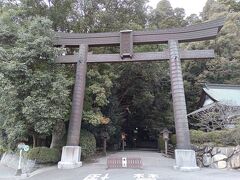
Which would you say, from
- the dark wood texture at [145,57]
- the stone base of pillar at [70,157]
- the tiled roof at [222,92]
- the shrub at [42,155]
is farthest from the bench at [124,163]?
the tiled roof at [222,92]

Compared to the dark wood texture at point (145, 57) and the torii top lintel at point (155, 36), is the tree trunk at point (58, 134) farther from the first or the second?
the torii top lintel at point (155, 36)

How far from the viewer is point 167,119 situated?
3033 centimetres

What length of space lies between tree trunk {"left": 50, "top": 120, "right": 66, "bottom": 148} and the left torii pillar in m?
1.38

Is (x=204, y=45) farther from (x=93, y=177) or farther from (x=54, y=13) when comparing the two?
(x=93, y=177)

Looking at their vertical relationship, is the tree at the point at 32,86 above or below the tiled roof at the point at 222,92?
below

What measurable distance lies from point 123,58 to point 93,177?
24.5ft

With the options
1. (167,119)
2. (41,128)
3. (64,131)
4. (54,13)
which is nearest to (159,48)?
(167,119)

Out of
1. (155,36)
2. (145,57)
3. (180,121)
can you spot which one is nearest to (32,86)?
(145,57)

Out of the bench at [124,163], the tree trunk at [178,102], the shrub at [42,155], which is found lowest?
the bench at [124,163]

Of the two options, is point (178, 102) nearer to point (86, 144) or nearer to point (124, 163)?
point (124, 163)

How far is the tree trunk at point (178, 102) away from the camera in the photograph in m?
14.3

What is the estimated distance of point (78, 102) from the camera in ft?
50.8

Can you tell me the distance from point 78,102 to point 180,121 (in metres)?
5.79

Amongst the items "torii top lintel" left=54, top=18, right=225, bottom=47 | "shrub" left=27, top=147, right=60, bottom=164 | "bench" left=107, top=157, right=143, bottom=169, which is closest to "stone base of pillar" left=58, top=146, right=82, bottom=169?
"shrub" left=27, top=147, right=60, bottom=164
